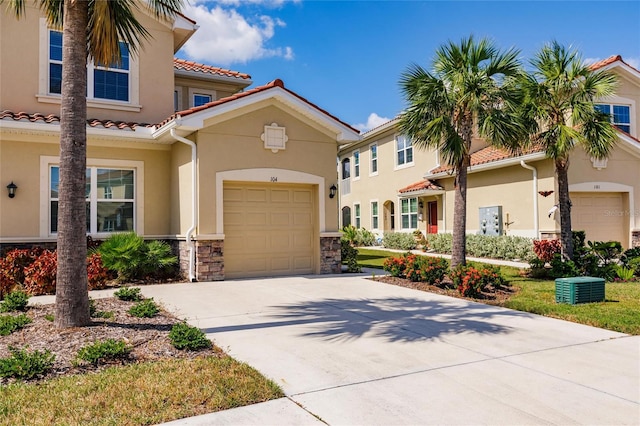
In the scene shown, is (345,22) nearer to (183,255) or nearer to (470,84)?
(470,84)

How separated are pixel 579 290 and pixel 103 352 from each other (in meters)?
8.49

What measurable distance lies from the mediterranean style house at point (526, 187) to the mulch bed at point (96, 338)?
28.7 feet

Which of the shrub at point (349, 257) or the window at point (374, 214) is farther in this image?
the window at point (374, 214)

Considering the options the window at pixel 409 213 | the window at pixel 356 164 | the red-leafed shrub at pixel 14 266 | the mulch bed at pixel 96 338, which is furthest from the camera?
the window at pixel 356 164

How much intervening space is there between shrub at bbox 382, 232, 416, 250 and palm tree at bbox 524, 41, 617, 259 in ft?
36.9

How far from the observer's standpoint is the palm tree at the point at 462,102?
37.8 ft

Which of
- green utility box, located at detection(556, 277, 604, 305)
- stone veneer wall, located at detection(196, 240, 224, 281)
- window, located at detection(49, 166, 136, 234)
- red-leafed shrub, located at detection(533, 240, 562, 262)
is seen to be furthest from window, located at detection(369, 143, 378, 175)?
green utility box, located at detection(556, 277, 604, 305)

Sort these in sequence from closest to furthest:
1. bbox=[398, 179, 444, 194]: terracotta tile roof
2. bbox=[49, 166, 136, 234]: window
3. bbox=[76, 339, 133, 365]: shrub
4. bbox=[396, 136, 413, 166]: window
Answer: bbox=[76, 339, 133, 365]: shrub < bbox=[49, 166, 136, 234]: window < bbox=[398, 179, 444, 194]: terracotta tile roof < bbox=[396, 136, 413, 166]: window

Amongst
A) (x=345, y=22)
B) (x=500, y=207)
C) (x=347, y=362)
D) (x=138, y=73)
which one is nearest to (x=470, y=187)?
(x=500, y=207)

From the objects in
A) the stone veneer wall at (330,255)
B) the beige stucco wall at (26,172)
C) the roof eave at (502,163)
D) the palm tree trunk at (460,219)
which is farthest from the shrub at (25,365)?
the roof eave at (502,163)

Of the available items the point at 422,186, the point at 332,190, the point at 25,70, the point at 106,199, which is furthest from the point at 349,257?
the point at 25,70

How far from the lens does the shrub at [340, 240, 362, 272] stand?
46.4 ft

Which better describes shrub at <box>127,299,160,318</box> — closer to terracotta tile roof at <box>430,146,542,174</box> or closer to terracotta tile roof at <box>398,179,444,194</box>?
terracotta tile roof at <box>430,146,542,174</box>

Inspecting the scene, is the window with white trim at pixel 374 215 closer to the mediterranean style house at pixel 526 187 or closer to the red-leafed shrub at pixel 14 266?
the mediterranean style house at pixel 526 187
